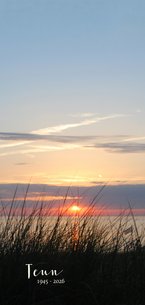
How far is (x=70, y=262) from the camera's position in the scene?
20.8 feet

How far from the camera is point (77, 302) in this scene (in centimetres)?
596

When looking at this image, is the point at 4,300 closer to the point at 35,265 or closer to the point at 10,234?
the point at 35,265

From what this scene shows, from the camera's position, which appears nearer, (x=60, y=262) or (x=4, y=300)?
(x=4, y=300)

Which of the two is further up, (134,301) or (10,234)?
(10,234)

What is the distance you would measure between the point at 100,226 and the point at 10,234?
4.83 feet

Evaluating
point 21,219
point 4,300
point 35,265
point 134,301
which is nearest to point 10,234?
point 21,219

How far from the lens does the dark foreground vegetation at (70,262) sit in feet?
19.4

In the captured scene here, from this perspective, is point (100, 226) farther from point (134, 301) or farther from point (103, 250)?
point (134, 301)

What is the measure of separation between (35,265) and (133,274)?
4.16 feet

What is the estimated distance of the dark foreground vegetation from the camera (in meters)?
5.90

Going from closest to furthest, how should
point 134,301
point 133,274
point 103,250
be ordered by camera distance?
point 134,301, point 133,274, point 103,250

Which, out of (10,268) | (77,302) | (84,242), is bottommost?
(77,302)

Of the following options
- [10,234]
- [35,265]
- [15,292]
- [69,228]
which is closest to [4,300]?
[15,292]

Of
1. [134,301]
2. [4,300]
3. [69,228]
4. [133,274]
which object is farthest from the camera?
[69,228]
